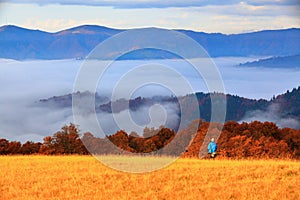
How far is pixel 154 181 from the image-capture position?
2489 centimetres

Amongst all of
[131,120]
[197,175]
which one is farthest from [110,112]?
[197,175]

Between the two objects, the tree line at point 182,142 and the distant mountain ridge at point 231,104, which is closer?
the tree line at point 182,142

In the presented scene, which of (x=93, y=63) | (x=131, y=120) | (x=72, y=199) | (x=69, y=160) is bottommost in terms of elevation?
(x=72, y=199)

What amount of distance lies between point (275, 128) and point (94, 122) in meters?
16.7

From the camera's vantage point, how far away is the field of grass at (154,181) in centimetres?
2208

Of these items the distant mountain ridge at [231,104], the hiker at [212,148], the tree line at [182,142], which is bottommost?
the hiker at [212,148]

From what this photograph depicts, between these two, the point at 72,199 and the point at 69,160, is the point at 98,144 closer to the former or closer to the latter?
the point at 69,160

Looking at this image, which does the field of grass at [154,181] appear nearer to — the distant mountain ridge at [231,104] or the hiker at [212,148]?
the hiker at [212,148]

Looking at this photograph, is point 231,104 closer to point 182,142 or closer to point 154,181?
point 182,142

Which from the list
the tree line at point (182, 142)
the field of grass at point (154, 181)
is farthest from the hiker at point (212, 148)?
the tree line at point (182, 142)

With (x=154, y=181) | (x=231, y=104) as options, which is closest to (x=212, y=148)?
(x=154, y=181)

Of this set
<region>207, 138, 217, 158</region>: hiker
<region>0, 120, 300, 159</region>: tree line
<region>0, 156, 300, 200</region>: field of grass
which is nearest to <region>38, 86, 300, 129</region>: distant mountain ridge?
<region>0, 120, 300, 159</region>: tree line

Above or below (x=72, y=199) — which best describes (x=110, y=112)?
above

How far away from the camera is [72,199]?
70.1 feet
